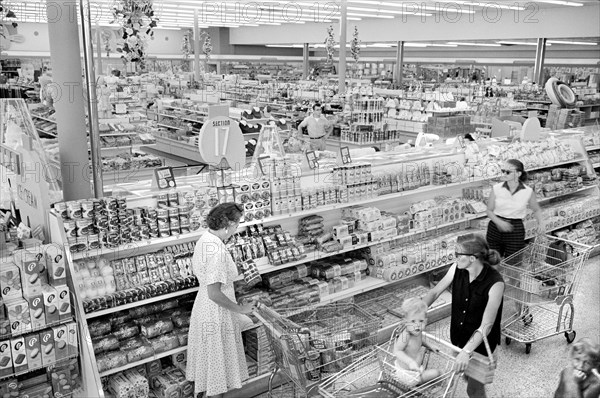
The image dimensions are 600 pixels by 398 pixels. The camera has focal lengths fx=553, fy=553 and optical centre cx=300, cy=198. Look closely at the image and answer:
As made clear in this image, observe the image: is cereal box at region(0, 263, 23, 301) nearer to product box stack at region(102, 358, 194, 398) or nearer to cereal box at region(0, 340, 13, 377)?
cereal box at region(0, 340, 13, 377)

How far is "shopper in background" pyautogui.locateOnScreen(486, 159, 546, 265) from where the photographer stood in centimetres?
529

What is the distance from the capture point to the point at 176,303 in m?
4.30

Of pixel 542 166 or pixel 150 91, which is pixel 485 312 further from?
pixel 150 91

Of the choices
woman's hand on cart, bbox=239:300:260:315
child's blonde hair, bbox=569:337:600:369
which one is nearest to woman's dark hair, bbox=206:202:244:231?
woman's hand on cart, bbox=239:300:260:315

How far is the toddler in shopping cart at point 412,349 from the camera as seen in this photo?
308 cm

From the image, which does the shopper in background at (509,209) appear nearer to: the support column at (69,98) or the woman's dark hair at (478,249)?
the woman's dark hair at (478,249)

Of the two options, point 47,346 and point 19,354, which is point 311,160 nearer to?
point 47,346

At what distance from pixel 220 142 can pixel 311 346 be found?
1816 millimetres

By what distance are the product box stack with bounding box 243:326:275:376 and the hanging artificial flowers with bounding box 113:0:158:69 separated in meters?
2.34

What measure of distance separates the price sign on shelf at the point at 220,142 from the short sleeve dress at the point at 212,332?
0.90m

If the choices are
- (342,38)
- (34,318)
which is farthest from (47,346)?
(342,38)

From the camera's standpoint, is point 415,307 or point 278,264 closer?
point 415,307

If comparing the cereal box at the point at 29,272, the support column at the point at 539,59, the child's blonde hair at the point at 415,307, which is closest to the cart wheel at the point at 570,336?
the child's blonde hair at the point at 415,307

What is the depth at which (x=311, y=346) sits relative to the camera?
11.8 feet
